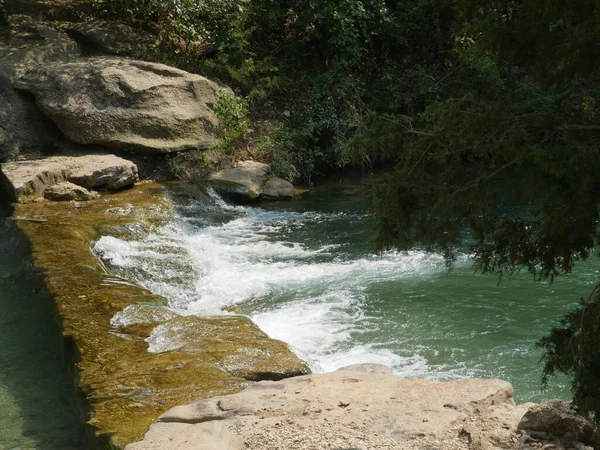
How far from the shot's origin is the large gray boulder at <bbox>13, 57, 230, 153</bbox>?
1439 centimetres

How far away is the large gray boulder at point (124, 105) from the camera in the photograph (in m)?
14.4

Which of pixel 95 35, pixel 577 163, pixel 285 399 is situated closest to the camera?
pixel 577 163

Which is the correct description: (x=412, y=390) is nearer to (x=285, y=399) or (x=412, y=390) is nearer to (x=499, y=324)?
(x=285, y=399)

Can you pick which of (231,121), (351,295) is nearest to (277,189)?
(231,121)

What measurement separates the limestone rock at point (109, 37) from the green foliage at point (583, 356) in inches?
550

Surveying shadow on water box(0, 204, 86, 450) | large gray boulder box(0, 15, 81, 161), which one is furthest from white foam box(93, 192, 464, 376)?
large gray boulder box(0, 15, 81, 161)

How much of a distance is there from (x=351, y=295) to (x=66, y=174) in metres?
5.89

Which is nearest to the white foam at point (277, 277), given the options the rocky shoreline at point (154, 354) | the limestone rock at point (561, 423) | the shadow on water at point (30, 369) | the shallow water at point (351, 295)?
the shallow water at point (351, 295)

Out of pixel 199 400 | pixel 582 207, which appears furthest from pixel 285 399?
pixel 582 207

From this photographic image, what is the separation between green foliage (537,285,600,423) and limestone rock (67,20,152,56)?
13967 mm

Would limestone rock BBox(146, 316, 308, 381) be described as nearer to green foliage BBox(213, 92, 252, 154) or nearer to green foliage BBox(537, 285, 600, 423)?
green foliage BBox(537, 285, 600, 423)

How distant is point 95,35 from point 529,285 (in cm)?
1061

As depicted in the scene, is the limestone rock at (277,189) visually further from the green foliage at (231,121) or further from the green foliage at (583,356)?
the green foliage at (583,356)

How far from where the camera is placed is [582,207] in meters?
4.14
